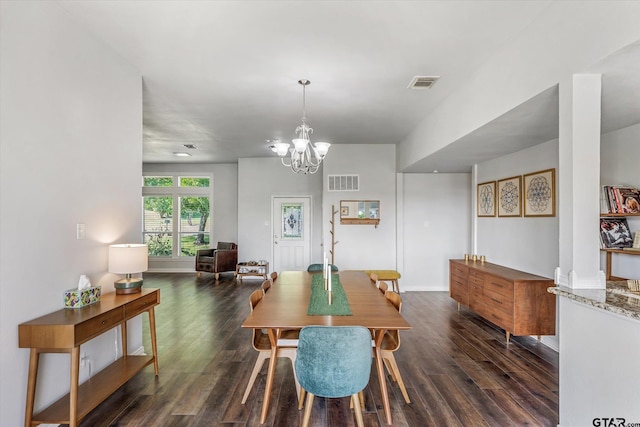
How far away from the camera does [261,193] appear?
25.1ft

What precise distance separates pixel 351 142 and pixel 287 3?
3990mm

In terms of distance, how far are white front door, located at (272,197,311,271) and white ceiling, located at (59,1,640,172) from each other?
3.28 metres

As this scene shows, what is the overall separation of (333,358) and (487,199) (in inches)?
166

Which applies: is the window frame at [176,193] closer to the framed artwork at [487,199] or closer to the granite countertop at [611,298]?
the framed artwork at [487,199]

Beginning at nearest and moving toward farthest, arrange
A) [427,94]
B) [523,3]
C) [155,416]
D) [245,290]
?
[523,3], [155,416], [427,94], [245,290]

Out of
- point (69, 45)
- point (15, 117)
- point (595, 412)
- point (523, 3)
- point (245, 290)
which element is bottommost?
point (245, 290)

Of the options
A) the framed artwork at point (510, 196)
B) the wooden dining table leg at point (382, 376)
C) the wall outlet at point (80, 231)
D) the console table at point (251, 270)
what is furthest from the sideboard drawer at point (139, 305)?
the framed artwork at point (510, 196)

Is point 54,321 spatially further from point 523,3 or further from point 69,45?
point 523,3

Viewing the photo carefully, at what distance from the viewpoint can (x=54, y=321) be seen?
A: 6.47 feet

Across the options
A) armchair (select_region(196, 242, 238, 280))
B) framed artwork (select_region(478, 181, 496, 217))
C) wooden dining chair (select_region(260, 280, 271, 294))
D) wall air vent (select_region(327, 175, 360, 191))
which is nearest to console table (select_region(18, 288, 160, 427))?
wooden dining chair (select_region(260, 280, 271, 294))

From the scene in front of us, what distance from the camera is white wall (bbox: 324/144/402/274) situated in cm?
618

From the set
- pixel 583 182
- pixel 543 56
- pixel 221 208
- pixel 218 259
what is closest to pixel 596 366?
pixel 583 182

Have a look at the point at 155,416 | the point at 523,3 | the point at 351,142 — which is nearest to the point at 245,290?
the point at 351,142

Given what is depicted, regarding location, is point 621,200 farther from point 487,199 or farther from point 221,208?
point 221,208
